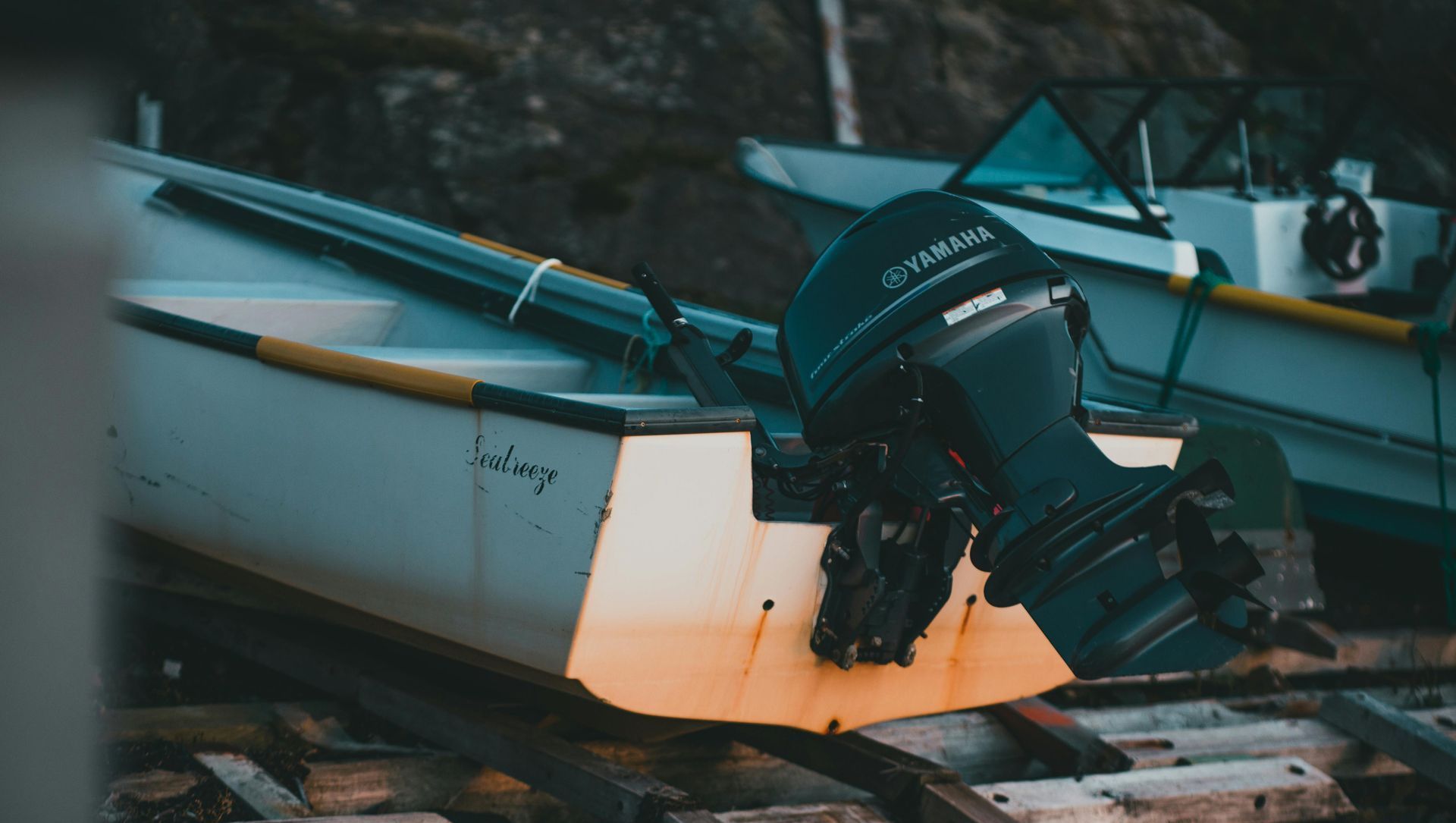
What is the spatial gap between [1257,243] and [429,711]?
4.36 metres

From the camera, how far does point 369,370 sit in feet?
8.40

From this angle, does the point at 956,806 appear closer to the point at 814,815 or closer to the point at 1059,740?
the point at 814,815

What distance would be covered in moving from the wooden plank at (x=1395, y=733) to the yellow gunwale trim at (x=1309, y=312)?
1543 mm

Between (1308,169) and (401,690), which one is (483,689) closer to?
(401,690)

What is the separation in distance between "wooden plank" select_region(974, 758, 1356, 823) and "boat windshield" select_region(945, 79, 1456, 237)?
3.46 meters

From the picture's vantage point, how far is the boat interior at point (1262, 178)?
575cm

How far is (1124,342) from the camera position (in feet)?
17.1

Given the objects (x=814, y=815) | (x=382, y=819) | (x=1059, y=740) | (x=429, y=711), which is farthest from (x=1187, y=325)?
(x=382, y=819)

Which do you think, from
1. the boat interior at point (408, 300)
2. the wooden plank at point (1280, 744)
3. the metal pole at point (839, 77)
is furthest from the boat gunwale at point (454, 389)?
the metal pole at point (839, 77)

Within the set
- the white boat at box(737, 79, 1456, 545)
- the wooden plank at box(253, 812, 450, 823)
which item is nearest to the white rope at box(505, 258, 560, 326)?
the wooden plank at box(253, 812, 450, 823)

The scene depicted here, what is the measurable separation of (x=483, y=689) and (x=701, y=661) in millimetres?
884

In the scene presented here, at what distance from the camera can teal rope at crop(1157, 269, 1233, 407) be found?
4879mm

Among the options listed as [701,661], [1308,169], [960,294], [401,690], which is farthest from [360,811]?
[1308,169]

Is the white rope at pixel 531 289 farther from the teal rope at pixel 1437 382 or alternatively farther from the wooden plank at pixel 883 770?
the teal rope at pixel 1437 382
